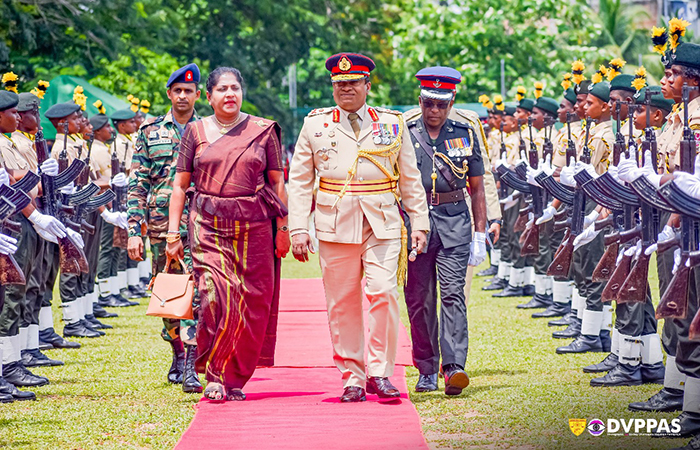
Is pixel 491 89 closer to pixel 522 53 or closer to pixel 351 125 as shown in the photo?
pixel 522 53

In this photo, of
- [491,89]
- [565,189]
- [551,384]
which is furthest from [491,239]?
[491,89]

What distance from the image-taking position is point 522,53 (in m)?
33.0

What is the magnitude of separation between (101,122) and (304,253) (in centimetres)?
704

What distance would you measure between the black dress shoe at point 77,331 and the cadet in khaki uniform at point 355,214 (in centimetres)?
470

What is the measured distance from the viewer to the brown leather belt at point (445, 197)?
857 centimetres

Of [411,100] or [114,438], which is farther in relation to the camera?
[411,100]

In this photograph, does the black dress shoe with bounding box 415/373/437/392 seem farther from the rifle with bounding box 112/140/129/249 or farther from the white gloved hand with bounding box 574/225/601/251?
the rifle with bounding box 112/140/129/249

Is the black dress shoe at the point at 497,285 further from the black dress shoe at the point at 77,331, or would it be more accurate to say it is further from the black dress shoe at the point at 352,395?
the black dress shoe at the point at 352,395

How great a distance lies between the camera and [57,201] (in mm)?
10258

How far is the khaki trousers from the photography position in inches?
311

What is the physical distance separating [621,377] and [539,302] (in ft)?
17.2

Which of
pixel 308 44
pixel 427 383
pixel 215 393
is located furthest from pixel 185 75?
pixel 308 44

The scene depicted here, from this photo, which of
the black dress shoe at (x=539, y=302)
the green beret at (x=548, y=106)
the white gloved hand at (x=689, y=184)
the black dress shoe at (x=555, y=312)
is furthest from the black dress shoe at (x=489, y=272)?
the white gloved hand at (x=689, y=184)

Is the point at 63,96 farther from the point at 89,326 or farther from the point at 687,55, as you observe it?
A: the point at 687,55
